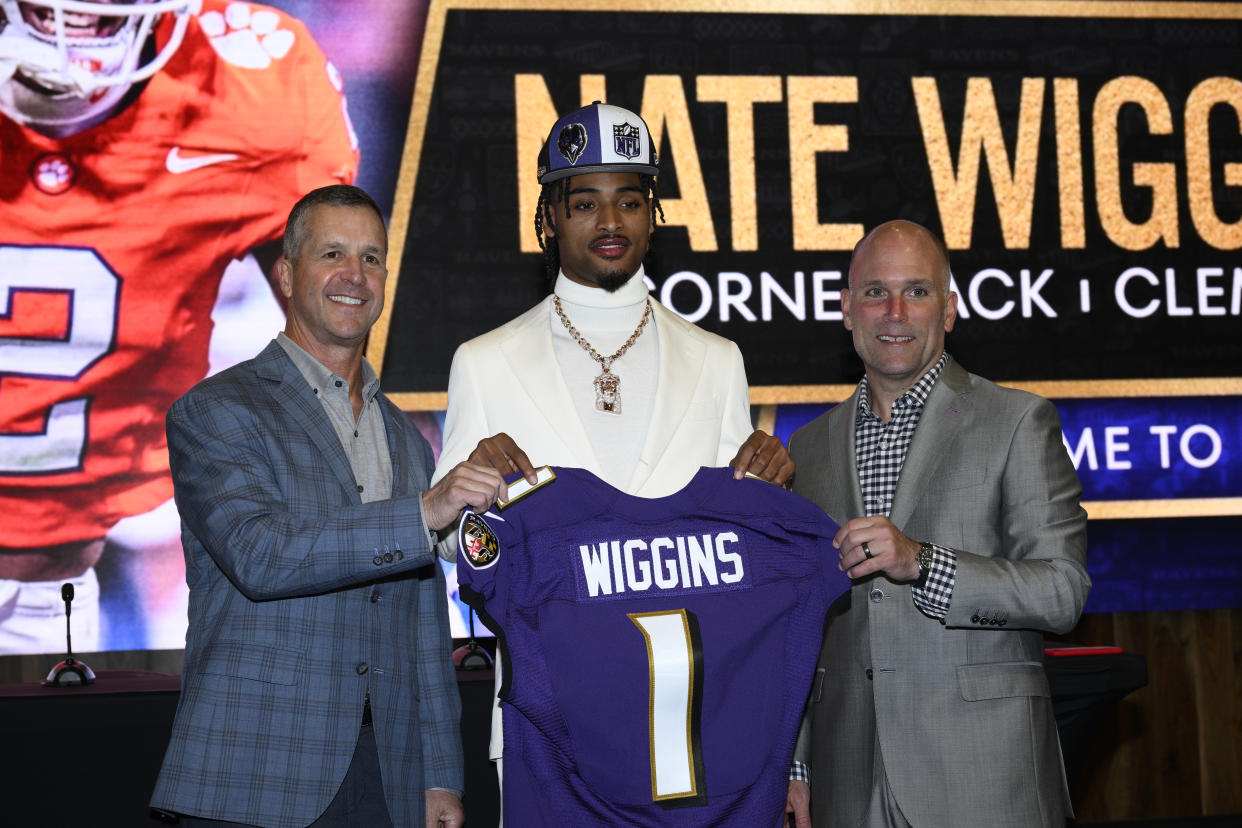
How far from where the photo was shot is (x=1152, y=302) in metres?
4.98

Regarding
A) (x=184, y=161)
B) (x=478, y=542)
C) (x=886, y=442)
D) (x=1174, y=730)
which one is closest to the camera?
(x=478, y=542)

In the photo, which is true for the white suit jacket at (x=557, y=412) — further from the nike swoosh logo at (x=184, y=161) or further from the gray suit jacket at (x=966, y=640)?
the nike swoosh logo at (x=184, y=161)

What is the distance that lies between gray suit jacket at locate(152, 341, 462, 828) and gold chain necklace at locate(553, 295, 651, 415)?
1.27 ft

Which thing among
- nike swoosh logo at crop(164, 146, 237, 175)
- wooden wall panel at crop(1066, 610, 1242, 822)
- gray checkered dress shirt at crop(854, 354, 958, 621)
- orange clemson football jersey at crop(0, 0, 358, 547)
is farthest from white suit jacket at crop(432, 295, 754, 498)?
wooden wall panel at crop(1066, 610, 1242, 822)

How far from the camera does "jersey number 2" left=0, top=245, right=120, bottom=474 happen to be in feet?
14.1

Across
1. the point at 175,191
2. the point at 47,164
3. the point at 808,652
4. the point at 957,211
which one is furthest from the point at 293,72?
the point at 808,652

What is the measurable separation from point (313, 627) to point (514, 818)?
49 cm

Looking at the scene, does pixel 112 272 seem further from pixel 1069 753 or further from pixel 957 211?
pixel 1069 753

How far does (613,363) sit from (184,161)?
8.82 feet

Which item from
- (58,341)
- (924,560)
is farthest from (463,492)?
(58,341)

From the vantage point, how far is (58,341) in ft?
14.3

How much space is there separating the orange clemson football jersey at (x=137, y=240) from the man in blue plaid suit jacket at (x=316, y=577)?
2.13m

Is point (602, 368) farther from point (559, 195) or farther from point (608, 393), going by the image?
point (559, 195)

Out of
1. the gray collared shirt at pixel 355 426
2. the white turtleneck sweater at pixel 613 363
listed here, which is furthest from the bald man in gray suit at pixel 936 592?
the gray collared shirt at pixel 355 426
